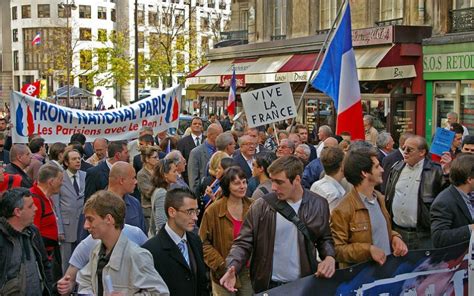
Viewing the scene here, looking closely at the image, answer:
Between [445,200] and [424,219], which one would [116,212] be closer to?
[445,200]

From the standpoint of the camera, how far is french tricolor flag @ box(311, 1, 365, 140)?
10.7 m

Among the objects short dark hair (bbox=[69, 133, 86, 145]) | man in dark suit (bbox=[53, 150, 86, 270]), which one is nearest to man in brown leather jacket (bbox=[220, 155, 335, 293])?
man in dark suit (bbox=[53, 150, 86, 270])

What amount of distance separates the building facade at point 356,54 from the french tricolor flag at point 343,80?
9.77m

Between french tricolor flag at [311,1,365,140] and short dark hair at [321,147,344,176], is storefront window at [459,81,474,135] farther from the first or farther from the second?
short dark hair at [321,147,344,176]

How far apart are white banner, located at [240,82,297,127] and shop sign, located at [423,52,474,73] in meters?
8.41

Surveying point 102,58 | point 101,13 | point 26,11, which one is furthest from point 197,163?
point 26,11

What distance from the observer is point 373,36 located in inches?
870

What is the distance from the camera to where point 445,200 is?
19.5 ft

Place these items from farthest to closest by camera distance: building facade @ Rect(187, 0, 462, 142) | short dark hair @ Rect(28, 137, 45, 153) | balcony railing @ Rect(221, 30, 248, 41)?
1. balcony railing @ Rect(221, 30, 248, 41)
2. building facade @ Rect(187, 0, 462, 142)
3. short dark hair @ Rect(28, 137, 45, 153)

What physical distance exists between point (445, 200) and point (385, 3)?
1859 centimetres

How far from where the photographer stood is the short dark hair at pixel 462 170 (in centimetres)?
600

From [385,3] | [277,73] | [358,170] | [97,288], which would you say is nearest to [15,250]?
[97,288]

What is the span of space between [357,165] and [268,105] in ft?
21.9

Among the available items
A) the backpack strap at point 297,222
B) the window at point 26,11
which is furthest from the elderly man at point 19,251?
the window at point 26,11
